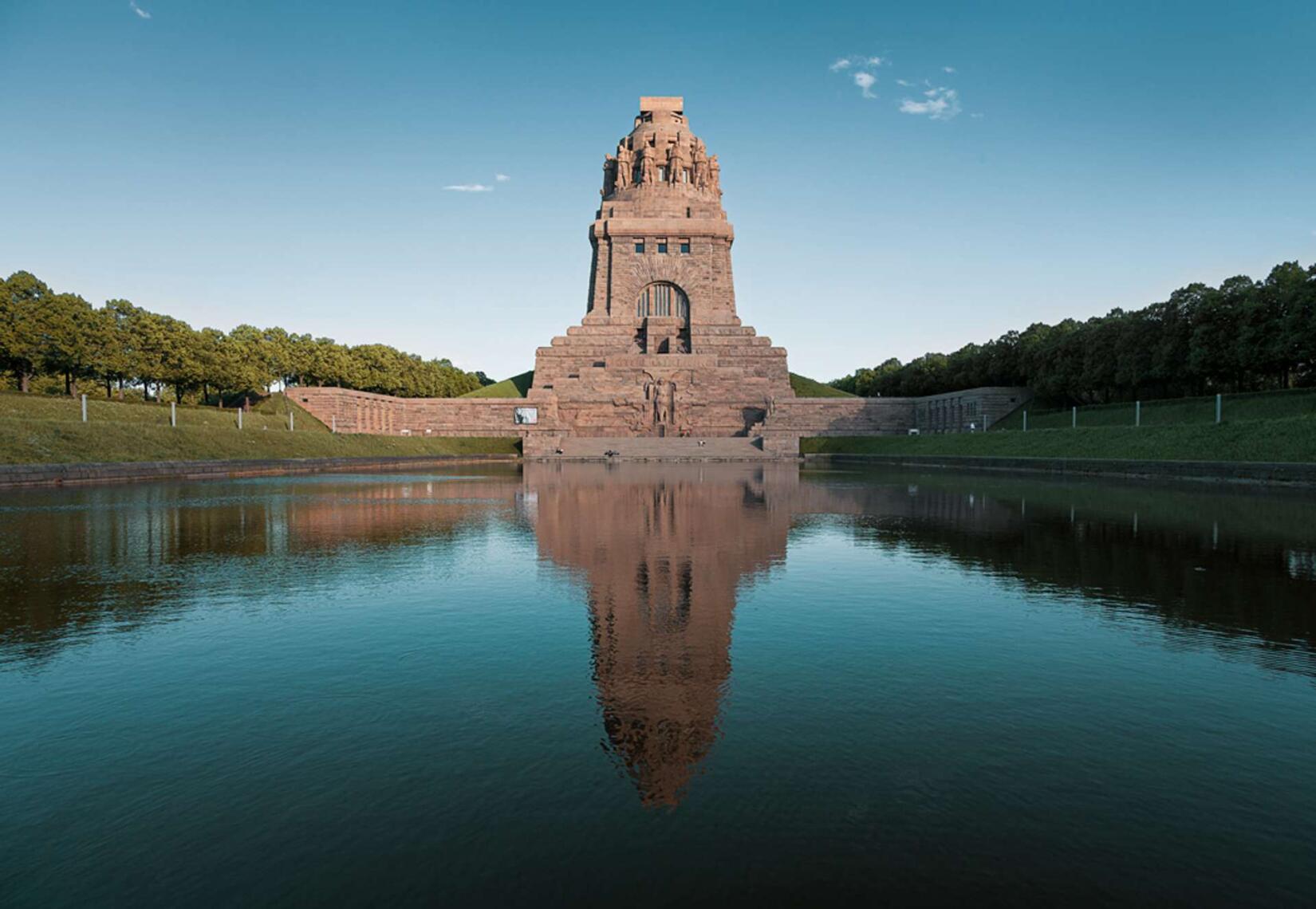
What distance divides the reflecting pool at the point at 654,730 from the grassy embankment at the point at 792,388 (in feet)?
225

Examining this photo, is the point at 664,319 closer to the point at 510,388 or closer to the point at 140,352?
the point at 510,388

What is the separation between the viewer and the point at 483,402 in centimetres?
7119

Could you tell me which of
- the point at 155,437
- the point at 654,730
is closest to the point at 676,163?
the point at 155,437

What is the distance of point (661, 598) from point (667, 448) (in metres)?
49.2

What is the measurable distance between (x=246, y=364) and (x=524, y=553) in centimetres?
6231

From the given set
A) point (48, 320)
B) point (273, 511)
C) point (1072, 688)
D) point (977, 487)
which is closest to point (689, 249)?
point (48, 320)

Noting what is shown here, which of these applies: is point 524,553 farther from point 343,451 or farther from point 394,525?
point 343,451

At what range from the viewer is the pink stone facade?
224 feet

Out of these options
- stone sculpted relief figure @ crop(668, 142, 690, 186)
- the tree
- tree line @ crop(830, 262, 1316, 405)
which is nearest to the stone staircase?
tree line @ crop(830, 262, 1316, 405)

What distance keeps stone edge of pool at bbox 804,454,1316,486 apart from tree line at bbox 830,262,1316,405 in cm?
1450

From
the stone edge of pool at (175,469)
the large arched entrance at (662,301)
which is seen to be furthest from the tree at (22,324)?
the large arched entrance at (662,301)

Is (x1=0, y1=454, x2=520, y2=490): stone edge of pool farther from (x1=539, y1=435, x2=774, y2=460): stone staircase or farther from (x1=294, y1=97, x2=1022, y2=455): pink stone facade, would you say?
(x1=294, y1=97, x2=1022, y2=455): pink stone facade

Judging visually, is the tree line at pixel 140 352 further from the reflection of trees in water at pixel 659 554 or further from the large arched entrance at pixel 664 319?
the reflection of trees in water at pixel 659 554

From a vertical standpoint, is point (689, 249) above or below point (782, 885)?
A: above
